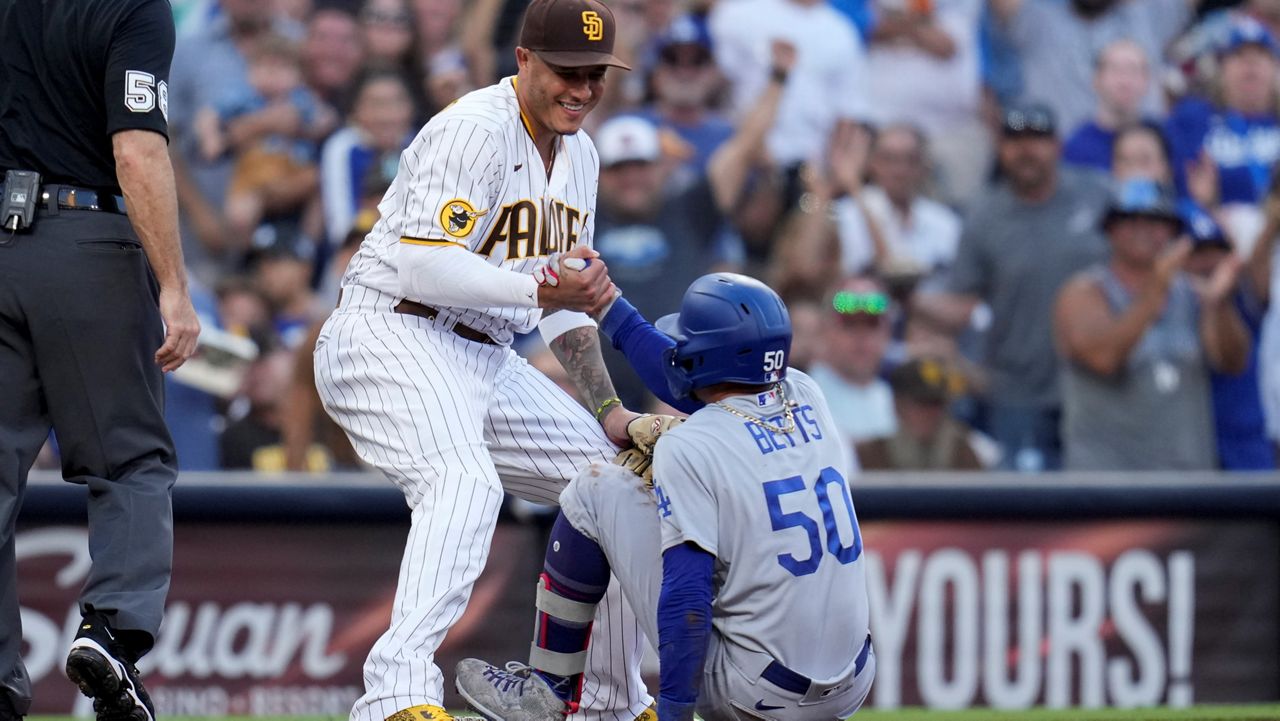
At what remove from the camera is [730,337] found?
380 centimetres

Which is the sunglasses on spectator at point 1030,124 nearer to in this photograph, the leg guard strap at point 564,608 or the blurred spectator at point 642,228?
the blurred spectator at point 642,228

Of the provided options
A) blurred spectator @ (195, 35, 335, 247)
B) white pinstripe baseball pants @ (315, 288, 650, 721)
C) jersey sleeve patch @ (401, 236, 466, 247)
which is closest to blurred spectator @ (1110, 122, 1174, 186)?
blurred spectator @ (195, 35, 335, 247)

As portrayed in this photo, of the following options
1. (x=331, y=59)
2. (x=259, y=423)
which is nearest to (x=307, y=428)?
(x=259, y=423)

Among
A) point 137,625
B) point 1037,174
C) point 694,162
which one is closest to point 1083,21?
point 1037,174

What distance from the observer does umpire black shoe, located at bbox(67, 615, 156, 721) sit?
3.80m

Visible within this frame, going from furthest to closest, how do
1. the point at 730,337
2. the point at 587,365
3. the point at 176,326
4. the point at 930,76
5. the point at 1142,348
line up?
the point at 930,76 < the point at 1142,348 < the point at 587,365 < the point at 176,326 < the point at 730,337

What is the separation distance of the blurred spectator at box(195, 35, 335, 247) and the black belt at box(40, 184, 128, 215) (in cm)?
465

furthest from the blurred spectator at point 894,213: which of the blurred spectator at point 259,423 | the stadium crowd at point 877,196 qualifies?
the blurred spectator at point 259,423

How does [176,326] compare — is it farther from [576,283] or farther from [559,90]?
[559,90]

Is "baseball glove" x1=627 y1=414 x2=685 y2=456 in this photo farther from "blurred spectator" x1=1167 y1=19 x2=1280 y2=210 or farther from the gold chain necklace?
"blurred spectator" x1=1167 y1=19 x2=1280 y2=210

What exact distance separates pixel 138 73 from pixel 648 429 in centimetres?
150

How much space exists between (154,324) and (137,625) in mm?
739

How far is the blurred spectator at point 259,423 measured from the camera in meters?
7.84

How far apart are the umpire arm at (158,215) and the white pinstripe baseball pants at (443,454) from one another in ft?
1.48
